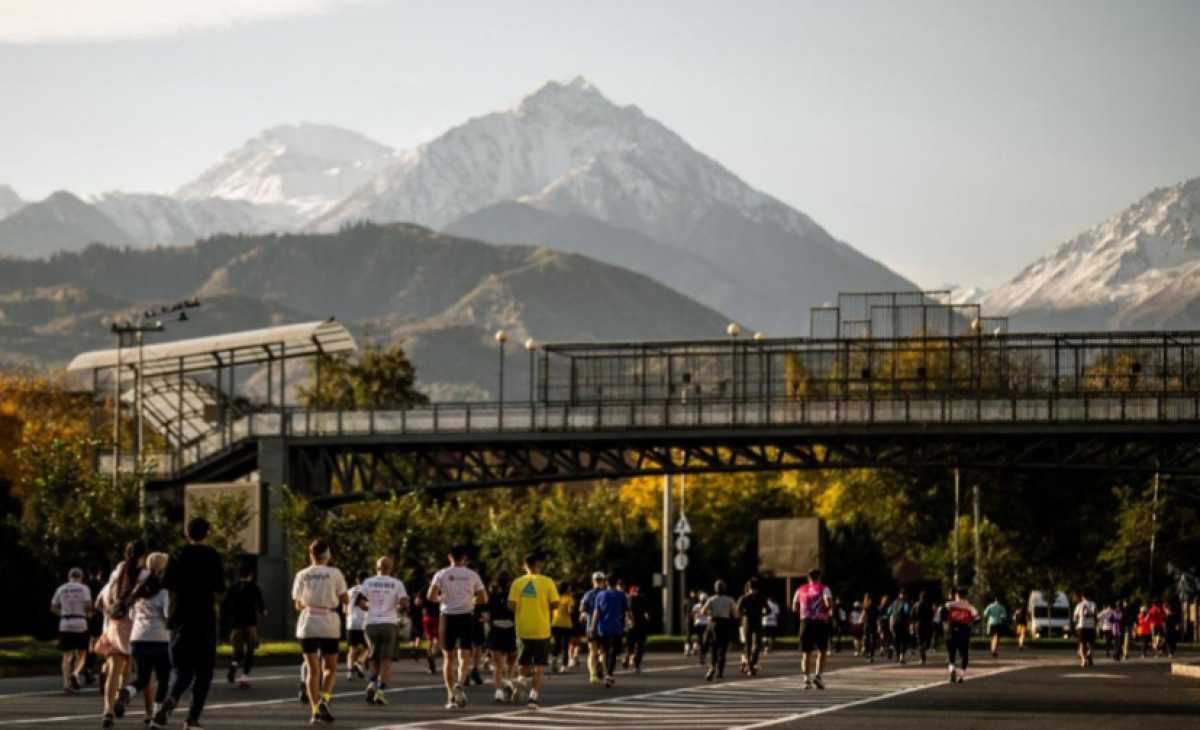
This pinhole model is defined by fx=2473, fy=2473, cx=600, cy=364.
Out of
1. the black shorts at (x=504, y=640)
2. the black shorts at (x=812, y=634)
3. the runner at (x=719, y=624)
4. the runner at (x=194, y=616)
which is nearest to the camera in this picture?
the runner at (x=194, y=616)

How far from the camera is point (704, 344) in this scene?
89250 mm

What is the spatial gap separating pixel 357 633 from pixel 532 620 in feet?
17.2

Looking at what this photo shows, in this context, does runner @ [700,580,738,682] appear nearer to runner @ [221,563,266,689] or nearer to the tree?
runner @ [221,563,266,689]

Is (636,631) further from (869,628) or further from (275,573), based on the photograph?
(275,573)

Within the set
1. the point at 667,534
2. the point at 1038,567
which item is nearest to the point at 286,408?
the point at 667,534

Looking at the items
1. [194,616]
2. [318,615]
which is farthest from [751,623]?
[194,616]

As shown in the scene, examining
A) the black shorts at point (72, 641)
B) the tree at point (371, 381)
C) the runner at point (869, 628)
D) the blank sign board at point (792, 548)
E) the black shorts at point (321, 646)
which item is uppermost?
the tree at point (371, 381)

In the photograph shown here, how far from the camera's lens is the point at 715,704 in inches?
1276

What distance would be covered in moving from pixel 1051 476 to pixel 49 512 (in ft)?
180

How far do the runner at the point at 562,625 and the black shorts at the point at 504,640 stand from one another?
1175 centimetres

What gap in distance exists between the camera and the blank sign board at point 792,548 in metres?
78.8

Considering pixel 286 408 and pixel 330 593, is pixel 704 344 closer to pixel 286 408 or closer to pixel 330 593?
pixel 286 408

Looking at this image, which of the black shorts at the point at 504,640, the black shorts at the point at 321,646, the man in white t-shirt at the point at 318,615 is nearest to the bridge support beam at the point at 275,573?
the black shorts at the point at 504,640

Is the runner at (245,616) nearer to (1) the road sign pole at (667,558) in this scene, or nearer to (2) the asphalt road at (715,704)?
(2) the asphalt road at (715,704)
